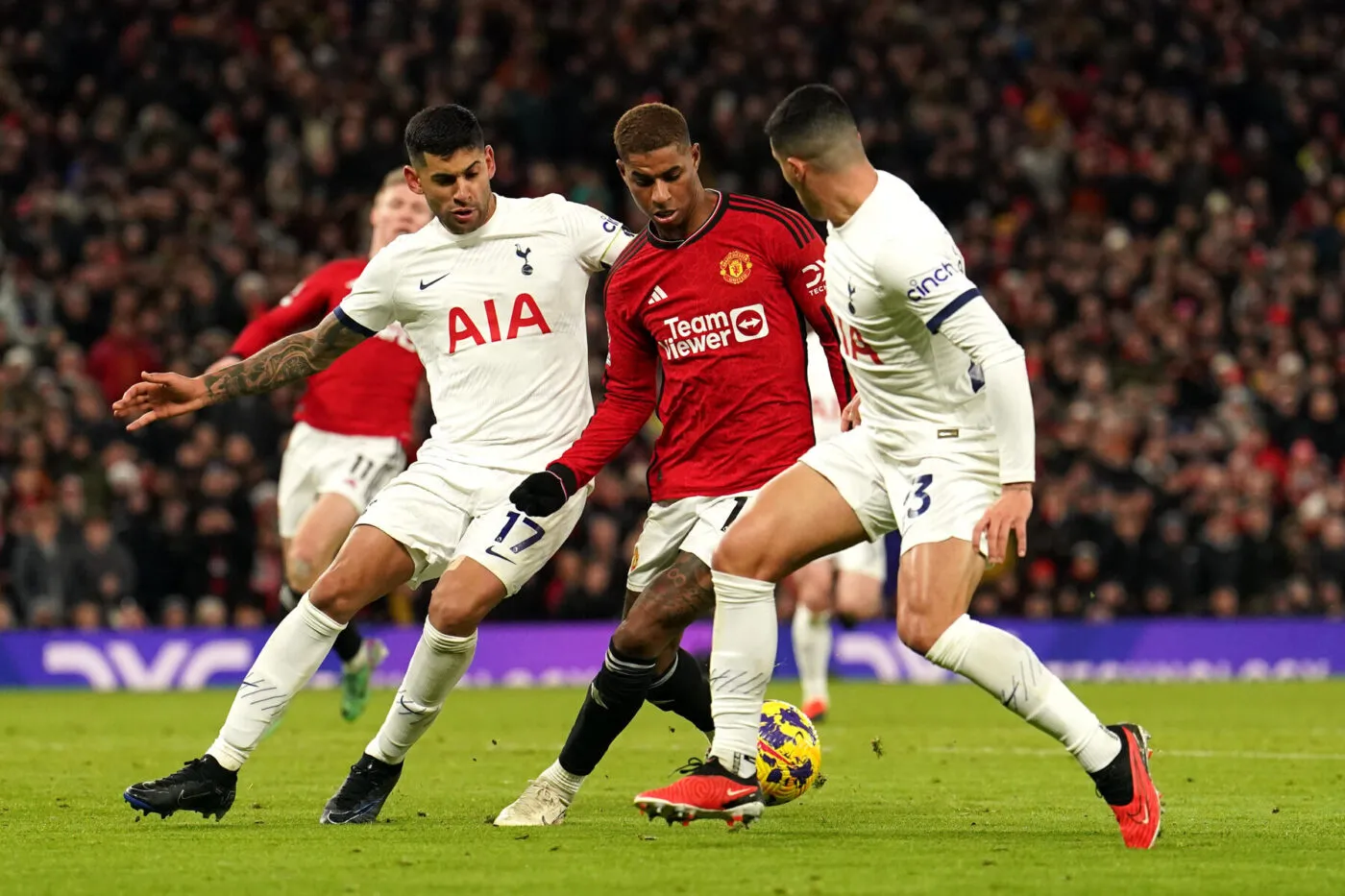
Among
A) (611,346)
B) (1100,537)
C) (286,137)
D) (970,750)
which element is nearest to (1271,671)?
(1100,537)

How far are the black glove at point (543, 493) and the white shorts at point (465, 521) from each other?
0.17 metres

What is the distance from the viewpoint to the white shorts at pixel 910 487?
6.71m

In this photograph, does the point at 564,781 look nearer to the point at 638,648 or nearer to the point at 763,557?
the point at 638,648

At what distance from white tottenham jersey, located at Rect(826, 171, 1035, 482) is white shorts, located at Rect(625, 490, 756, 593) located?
2.35ft

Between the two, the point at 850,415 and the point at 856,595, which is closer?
the point at 850,415

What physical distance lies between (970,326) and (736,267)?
4.55 ft

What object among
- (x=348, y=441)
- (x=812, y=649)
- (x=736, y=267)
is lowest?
(x=812, y=649)

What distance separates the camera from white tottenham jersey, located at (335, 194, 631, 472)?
7828 millimetres

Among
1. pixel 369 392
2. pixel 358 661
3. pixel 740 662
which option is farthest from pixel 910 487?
pixel 358 661

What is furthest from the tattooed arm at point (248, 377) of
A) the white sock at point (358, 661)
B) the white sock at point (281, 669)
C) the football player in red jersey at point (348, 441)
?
the white sock at point (358, 661)

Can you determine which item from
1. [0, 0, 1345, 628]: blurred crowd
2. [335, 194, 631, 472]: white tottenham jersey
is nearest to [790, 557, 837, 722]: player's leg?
[0, 0, 1345, 628]: blurred crowd

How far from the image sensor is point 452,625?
7.50 m

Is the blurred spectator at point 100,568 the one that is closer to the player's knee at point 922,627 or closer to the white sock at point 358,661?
the white sock at point 358,661

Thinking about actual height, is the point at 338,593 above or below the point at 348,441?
above
